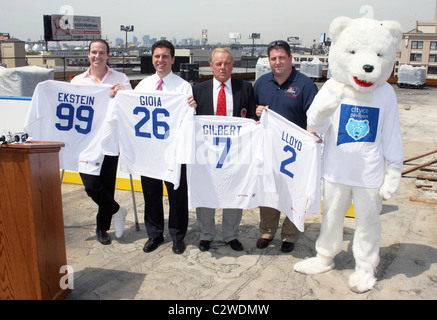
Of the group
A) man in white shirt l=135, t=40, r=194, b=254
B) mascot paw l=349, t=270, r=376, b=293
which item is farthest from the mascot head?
mascot paw l=349, t=270, r=376, b=293

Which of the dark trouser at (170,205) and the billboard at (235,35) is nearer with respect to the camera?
the dark trouser at (170,205)

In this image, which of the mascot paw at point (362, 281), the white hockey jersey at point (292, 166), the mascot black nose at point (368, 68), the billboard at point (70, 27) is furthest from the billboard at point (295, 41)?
the mascot paw at point (362, 281)

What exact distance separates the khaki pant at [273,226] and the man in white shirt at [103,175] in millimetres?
1643

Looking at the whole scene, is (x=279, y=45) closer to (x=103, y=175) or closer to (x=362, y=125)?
(x=362, y=125)

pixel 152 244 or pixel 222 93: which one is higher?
pixel 222 93

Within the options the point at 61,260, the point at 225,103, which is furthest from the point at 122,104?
the point at 61,260

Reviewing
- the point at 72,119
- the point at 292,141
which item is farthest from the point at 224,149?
the point at 72,119

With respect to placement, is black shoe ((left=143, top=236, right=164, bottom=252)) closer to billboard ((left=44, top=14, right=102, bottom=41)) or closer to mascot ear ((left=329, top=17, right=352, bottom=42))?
mascot ear ((left=329, top=17, right=352, bottom=42))

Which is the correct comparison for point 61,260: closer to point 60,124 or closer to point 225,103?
point 60,124

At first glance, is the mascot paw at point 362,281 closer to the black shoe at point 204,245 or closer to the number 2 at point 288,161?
the number 2 at point 288,161

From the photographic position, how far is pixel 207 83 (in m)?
4.18

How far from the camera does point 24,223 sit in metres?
2.94

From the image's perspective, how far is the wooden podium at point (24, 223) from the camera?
2902mm

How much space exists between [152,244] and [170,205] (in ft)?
1.57
